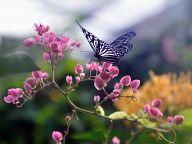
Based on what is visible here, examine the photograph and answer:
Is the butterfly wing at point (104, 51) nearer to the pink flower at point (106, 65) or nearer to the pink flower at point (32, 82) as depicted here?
the pink flower at point (106, 65)

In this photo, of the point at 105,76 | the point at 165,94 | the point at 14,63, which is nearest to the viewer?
the point at 105,76

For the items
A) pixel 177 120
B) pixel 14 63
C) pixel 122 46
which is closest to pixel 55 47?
pixel 122 46

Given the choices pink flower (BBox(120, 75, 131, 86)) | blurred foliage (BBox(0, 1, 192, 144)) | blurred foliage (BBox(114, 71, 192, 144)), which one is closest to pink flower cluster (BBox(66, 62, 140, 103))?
pink flower (BBox(120, 75, 131, 86))

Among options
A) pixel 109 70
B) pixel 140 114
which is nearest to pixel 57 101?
pixel 140 114

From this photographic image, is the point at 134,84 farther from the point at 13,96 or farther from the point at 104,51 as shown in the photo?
the point at 13,96

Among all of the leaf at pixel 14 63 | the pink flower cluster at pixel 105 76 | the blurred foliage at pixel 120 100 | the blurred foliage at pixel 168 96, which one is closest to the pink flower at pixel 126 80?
the pink flower cluster at pixel 105 76

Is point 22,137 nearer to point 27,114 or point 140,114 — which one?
point 27,114
